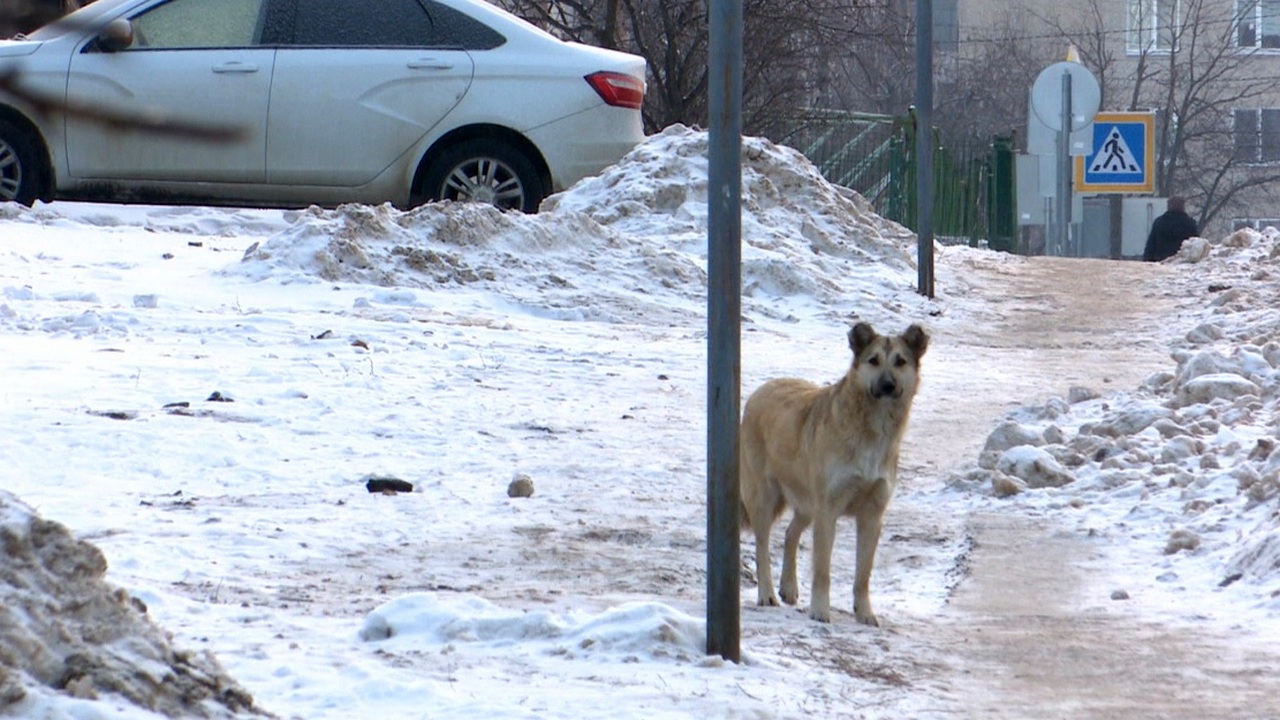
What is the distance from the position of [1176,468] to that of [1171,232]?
18.1 m

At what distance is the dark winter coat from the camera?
24.8 m

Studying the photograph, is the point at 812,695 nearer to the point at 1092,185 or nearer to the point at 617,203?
the point at 617,203

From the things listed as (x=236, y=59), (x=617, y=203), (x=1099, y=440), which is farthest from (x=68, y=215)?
(x=1099, y=440)

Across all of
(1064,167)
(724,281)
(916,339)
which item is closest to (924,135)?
(1064,167)

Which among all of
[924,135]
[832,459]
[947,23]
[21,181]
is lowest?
[832,459]

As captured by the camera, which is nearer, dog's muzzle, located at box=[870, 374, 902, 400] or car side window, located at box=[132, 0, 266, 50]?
car side window, located at box=[132, 0, 266, 50]

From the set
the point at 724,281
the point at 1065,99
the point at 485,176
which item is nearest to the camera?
the point at 724,281

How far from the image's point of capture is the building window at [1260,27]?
47.8m

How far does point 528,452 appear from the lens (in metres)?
7.67

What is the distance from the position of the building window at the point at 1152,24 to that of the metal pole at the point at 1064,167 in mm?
25241

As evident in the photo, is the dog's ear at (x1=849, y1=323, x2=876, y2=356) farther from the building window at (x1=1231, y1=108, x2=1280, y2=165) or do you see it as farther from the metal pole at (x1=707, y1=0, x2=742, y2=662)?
the building window at (x1=1231, y1=108, x2=1280, y2=165)

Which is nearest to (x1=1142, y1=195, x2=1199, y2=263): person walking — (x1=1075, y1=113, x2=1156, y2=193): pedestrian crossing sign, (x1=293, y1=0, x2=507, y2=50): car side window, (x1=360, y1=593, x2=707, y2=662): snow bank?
(x1=1075, y1=113, x2=1156, y2=193): pedestrian crossing sign

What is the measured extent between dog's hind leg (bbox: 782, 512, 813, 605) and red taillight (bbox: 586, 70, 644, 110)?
758 centimetres

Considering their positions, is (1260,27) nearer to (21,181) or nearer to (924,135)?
(924,135)
